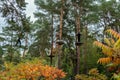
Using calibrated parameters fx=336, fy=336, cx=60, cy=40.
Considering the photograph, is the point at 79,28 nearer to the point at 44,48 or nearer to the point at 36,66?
the point at 44,48

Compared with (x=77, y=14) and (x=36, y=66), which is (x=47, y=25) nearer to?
(x=77, y=14)

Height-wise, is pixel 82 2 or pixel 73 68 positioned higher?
pixel 82 2

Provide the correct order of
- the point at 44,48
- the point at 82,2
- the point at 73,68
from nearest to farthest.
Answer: the point at 82,2
the point at 73,68
the point at 44,48

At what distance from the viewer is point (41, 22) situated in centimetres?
4512

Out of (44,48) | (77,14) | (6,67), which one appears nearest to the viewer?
(6,67)

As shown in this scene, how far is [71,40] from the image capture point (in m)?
38.0

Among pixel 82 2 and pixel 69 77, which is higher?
pixel 82 2

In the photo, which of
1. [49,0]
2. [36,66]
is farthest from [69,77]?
[36,66]

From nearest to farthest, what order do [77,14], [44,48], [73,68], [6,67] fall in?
[6,67] < [77,14] < [73,68] < [44,48]

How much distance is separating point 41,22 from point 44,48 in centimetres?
788

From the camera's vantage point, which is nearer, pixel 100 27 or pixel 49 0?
pixel 49 0

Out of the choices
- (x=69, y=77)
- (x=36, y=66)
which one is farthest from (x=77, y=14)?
(x=36, y=66)

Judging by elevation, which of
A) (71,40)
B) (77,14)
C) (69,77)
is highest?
(77,14)

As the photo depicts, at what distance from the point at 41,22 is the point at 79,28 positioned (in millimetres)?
7913
